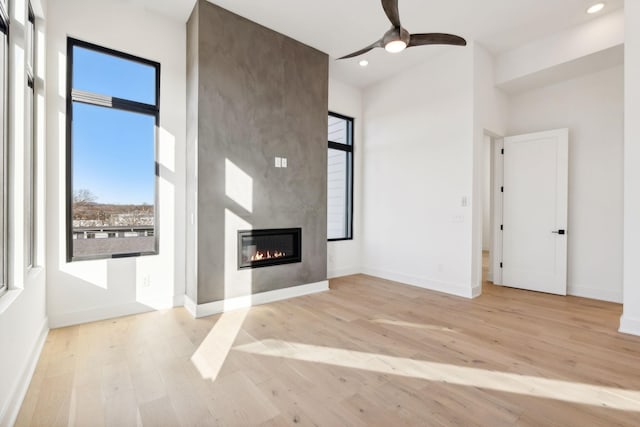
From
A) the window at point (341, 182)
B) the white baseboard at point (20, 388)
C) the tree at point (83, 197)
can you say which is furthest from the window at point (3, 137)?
the window at point (341, 182)

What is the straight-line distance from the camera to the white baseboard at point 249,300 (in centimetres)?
350

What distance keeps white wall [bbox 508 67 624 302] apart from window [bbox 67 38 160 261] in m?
5.79

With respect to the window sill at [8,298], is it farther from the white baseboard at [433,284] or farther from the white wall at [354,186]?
the white baseboard at [433,284]

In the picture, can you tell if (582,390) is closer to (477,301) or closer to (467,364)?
(467,364)

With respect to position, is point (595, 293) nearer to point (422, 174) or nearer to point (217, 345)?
point (422, 174)

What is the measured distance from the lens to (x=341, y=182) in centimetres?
586

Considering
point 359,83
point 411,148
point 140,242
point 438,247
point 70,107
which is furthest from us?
point 359,83

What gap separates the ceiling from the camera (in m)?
3.47

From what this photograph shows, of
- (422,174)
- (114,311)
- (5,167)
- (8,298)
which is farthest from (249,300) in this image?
(422,174)

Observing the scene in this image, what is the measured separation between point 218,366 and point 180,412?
541 millimetres

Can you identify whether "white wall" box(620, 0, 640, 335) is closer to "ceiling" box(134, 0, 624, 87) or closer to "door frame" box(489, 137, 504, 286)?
"ceiling" box(134, 0, 624, 87)

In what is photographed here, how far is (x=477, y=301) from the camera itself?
13.5ft

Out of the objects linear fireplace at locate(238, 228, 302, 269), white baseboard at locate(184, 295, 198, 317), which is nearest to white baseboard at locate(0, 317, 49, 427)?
white baseboard at locate(184, 295, 198, 317)

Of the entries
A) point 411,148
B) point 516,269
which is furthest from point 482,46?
point 516,269
